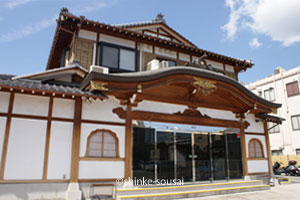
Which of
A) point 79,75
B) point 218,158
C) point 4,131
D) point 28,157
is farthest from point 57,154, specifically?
point 218,158

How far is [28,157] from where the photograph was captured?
8.35 m

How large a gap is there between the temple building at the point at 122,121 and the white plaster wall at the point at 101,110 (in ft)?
0.13

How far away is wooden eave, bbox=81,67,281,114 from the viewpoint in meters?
9.27

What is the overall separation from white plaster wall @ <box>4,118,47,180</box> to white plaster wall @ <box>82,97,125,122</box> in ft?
5.58

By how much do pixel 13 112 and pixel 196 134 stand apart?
8.30 metres

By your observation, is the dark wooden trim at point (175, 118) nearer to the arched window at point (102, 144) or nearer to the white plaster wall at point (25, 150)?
the arched window at point (102, 144)

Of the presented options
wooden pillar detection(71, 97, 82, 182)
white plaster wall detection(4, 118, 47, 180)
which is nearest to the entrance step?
wooden pillar detection(71, 97, 82, 182)

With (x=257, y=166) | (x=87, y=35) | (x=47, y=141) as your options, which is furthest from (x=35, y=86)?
(x=257, y=166)

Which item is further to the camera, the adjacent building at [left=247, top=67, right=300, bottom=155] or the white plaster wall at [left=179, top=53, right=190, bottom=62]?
the adjacent building at [left=247, top=67, right=300, bottom=155]

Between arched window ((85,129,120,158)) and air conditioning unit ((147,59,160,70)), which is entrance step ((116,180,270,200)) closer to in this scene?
arched window ((85,129,120,158))

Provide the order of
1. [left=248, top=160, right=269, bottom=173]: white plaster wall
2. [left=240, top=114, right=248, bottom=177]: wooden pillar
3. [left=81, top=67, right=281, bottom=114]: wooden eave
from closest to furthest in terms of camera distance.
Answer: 1. [left=81, top=67, right=281, bottom=114]: wooden eave
2. [left=240, top=114, right=248, bottom=177]: wooden pillar
3. [left=248, top=160, right=269, bottom=173]: white plaster wall

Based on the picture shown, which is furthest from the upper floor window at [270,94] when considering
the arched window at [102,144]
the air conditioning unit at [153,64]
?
the arched window at [102,144]

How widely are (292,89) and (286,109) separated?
2303mm

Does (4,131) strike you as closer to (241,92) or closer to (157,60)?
(157,60)
